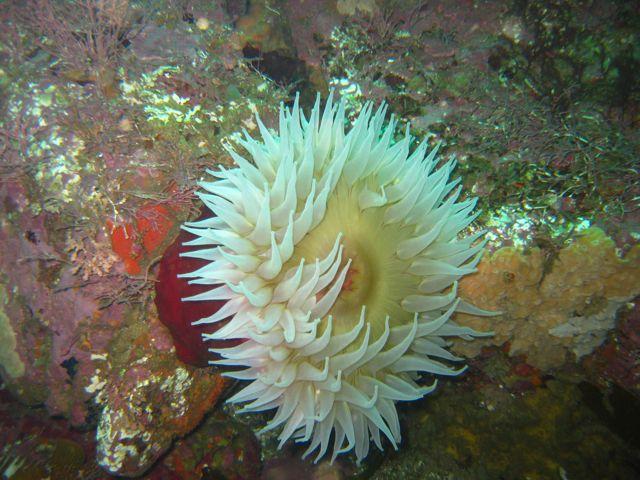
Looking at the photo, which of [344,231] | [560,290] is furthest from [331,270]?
[560,290]

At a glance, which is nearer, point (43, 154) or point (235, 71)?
point (43, 154)

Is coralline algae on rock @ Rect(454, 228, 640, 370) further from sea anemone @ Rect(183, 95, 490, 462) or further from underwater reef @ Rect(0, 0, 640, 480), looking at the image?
sea anemone @ Rect(183, 95, 490, 462)

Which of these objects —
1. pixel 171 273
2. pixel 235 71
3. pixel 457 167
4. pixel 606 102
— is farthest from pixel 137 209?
pixel 606 102

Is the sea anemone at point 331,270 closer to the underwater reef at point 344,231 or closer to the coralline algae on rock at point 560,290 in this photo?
the underwater reef at point 344,231

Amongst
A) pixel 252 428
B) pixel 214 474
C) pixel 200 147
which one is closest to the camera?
pixel 200 147

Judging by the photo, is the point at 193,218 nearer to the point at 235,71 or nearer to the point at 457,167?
the point at 235,71

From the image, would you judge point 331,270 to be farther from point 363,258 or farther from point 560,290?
point 560,290

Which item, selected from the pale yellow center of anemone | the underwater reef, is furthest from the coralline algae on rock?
Answer: the pale yellow center of anemone
